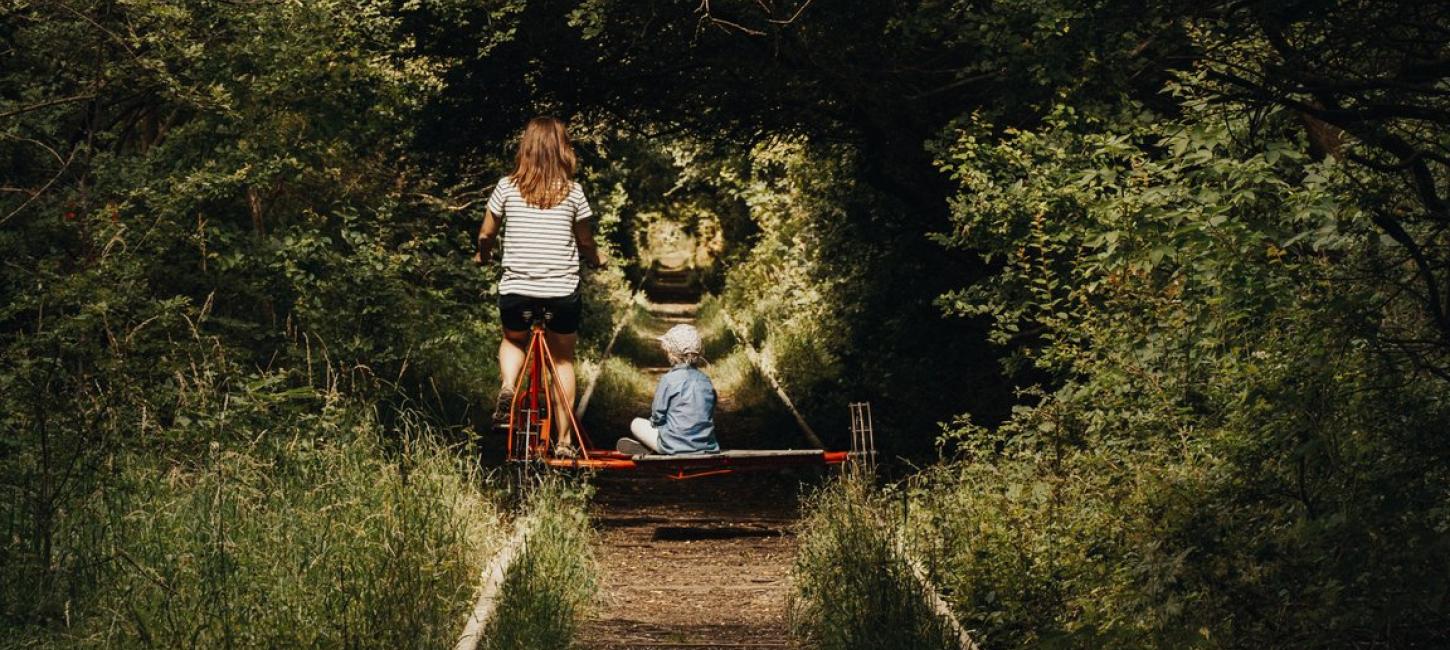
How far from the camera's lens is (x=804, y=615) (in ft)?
25.4

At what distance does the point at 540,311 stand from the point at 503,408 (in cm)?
66

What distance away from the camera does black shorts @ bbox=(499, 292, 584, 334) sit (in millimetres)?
9383

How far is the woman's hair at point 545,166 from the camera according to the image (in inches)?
364

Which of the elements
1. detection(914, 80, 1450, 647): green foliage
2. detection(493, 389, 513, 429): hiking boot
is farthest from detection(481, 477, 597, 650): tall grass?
detection(914, 80, 1450, 647): green foliage

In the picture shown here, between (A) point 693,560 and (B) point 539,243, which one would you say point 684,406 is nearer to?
(A) point 693,560

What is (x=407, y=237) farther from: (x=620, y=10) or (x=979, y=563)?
(x=979, y=563)

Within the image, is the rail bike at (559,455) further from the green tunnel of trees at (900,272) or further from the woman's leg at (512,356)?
the green tunnel of trees at (900,272)

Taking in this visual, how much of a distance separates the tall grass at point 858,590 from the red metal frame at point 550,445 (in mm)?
1087

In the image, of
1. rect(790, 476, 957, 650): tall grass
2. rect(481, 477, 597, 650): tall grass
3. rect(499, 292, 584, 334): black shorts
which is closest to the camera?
rect(790, 476, 957, 650): tall grass

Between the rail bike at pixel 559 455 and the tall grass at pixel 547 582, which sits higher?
the rail bike at pixel 559 455

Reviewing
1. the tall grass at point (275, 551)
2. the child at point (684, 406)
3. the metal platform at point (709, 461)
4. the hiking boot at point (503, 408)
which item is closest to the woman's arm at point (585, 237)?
the child at point (684, 406)

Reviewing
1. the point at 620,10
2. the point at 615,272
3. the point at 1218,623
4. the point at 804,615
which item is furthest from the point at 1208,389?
the point at 615,272

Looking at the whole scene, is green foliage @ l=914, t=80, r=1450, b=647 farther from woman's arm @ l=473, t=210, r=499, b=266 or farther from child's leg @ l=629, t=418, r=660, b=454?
woman's arm @ l=473, t=210, r=499, b=266

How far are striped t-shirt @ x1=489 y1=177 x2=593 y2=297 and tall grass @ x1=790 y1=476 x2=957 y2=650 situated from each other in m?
2.11
